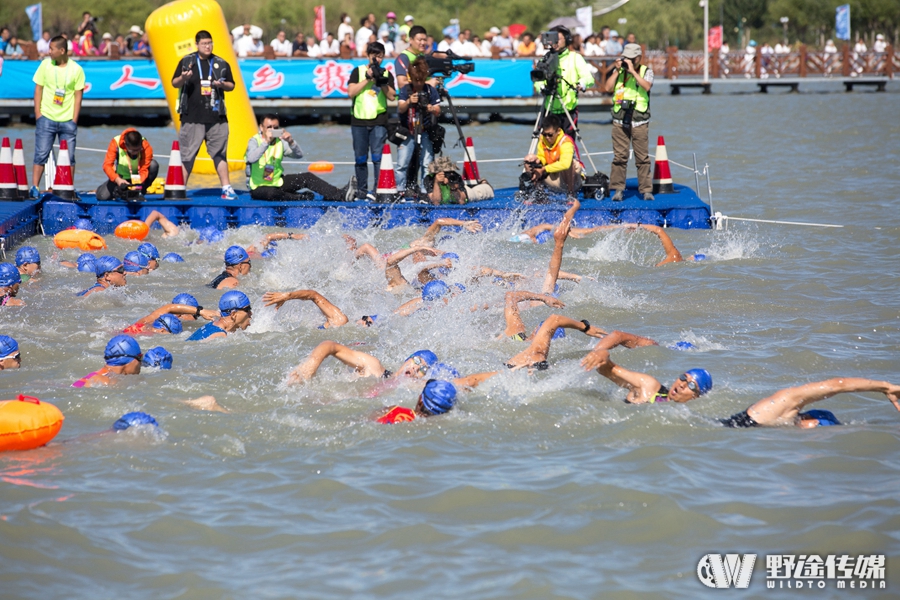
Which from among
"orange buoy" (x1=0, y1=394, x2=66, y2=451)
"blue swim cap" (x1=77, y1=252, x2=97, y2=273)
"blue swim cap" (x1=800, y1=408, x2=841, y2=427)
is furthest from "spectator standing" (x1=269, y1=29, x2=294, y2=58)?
"blue swim cap" (x1=800, y1=408, x2=841, y2=427)

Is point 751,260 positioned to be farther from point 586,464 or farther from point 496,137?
point 496,137

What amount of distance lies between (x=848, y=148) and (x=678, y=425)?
724 inches

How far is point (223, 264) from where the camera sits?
12391mm

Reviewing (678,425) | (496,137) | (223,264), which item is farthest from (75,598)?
(496,137)

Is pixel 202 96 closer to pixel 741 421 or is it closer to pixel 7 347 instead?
pixel 7 347

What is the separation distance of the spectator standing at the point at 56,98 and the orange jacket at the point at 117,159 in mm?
526

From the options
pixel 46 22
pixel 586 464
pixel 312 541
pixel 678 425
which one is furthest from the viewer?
pixel 46 22

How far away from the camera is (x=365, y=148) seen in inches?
536

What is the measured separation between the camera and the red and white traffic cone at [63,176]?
1369cm

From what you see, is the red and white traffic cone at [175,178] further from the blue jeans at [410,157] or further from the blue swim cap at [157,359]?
the blue swim cap at [157,359]

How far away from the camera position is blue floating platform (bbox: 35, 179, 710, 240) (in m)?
13.0

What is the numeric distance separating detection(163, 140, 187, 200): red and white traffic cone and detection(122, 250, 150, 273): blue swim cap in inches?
101

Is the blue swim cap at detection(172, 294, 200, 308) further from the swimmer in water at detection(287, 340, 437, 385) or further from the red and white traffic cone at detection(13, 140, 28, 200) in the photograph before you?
the red and white traffic cone at detection(13, 140, 28, 200)

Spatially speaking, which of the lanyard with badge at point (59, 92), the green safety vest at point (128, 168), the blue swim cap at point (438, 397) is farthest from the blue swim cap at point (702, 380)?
the lanyard with badge at point (59, 92)
